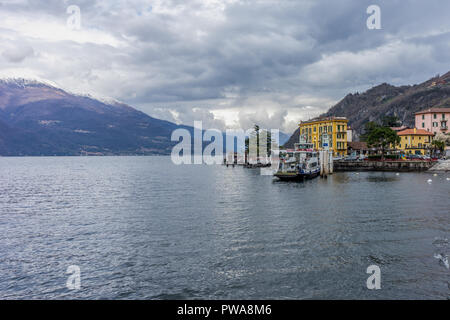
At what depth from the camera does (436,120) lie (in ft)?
465

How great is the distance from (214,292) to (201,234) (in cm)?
1124

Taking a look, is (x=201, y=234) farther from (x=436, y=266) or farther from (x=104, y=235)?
(x=436, y=266)

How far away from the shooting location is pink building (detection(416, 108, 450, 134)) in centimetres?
13988

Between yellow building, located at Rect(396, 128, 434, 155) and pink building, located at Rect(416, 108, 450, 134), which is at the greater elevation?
pink building, located at Rect(416, 108, 450, 134)

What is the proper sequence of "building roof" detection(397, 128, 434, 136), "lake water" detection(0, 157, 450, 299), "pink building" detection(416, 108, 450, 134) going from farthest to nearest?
"pink building" detection(416, 108, 450, 134), "building roof" detection(397, 128, 434, 136), "lake water" detection(0, 157, 450, 299)

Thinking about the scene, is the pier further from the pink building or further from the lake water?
the lake water

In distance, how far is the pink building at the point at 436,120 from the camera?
139875 millimetres

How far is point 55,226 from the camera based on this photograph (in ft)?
108

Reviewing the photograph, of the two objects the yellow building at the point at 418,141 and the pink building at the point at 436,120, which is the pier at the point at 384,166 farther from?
the pink building at the point at 436,120

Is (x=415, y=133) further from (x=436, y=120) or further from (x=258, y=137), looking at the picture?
(x=258, y=137)

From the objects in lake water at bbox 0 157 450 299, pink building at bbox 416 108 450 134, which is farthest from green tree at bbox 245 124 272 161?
lake water at bbox 0 157 450 299

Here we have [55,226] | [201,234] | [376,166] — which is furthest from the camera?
[376,166]

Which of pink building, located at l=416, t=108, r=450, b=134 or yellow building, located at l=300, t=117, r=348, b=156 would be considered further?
pink building, located at l=416, t=108, r=450, b=134

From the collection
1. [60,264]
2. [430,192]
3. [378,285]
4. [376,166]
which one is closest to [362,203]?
[430,192]
